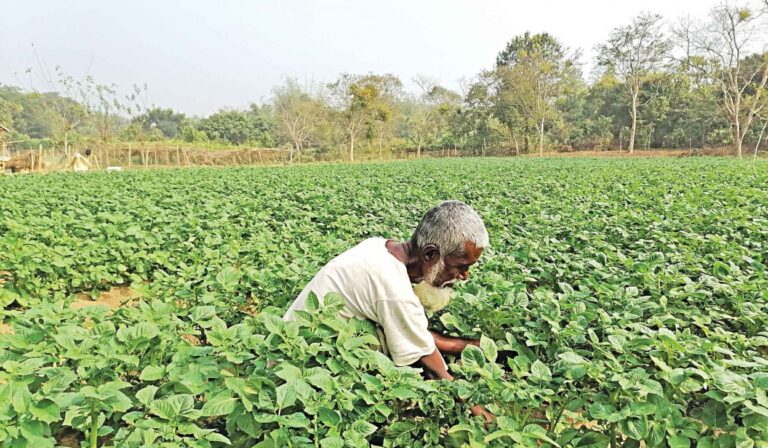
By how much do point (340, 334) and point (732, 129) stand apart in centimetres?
4665

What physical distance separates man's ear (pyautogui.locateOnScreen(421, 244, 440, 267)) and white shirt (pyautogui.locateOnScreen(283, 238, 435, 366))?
0.11 metres

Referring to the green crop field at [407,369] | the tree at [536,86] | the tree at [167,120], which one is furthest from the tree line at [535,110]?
the green crop field at [407,369]

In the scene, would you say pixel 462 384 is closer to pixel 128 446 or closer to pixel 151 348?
pixel 128 446

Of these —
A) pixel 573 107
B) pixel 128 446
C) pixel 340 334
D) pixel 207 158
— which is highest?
pixel 573 107

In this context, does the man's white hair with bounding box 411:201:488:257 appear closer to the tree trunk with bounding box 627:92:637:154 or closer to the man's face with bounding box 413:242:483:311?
the man's face with bounding box 413:242:483:311

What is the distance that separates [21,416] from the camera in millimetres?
1323

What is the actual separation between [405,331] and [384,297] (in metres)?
0.17

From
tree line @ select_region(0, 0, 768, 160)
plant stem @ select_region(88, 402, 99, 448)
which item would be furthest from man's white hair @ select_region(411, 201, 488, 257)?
tree line @ select_region(0, 0, 768, 160)

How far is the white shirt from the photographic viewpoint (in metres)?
1.98

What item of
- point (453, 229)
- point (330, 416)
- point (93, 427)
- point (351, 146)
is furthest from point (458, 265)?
point (351, 146)

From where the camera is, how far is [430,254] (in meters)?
2.10

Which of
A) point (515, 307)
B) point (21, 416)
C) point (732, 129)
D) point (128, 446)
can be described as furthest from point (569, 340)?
point (732, 129)

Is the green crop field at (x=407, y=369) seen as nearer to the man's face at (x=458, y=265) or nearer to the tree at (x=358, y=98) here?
the man's face at (x=458, y=265)

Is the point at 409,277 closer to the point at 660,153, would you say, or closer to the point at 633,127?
the point at 633,127
